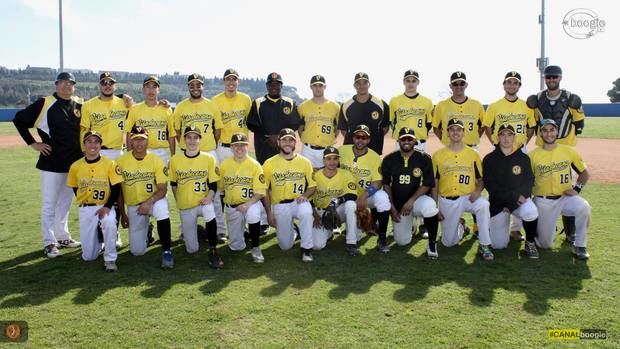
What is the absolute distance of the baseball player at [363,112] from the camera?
742cm

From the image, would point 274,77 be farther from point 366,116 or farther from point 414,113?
point 414,113

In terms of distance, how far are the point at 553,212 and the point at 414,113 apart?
2.34 metres

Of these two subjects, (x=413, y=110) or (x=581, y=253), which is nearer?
(x=581, y=253)

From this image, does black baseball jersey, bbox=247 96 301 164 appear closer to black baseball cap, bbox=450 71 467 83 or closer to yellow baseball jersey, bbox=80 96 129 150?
yellow baseball jersey, bbox=80 96 129 150

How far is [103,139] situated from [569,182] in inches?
238

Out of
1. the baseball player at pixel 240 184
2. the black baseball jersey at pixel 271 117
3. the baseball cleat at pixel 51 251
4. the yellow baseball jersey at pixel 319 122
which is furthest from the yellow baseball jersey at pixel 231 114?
the baseball cleat at pixel 51 251

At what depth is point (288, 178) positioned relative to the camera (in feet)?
20.8

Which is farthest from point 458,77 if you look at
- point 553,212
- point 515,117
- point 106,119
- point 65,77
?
point 65,77

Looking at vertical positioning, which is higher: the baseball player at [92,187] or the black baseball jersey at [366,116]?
the black baseball jersey at [366,116]

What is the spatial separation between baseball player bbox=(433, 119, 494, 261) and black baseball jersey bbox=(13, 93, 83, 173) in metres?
4.79

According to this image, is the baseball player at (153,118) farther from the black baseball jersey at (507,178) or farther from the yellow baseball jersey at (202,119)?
the black baseball jersey at (507,178)

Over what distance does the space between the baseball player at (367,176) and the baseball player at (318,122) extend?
2.30 ft

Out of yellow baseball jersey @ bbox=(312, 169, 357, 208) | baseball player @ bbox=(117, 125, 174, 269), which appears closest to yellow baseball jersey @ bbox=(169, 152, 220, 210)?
baseball player @ bbox=(117, 125, 174, 269)

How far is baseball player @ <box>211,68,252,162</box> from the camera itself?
7.29 m
